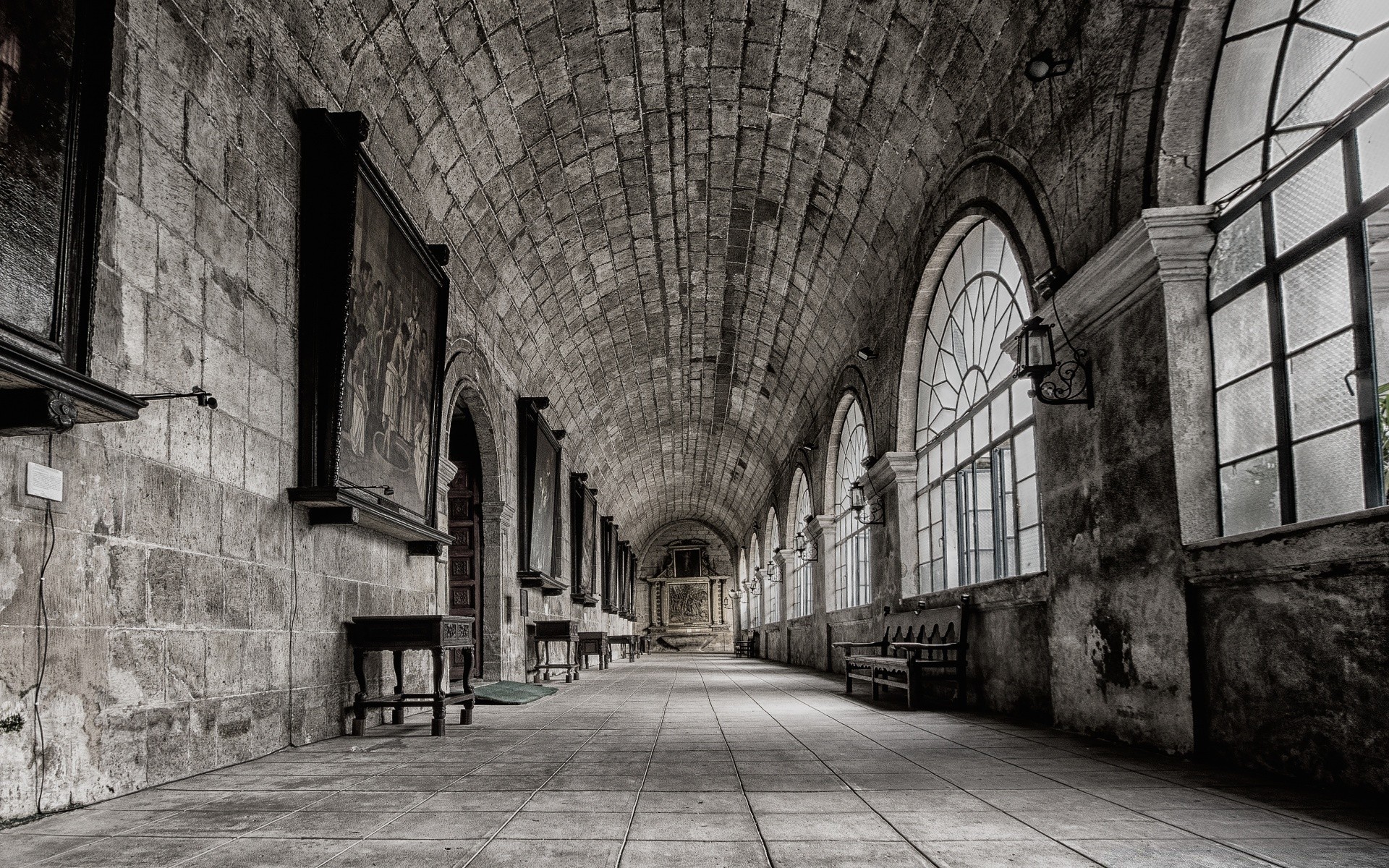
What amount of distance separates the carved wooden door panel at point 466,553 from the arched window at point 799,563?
8.43 m

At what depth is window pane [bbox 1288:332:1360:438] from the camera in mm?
4109

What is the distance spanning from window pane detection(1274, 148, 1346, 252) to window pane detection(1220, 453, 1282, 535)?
107 cm

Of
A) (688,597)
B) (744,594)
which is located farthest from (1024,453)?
(688,597)

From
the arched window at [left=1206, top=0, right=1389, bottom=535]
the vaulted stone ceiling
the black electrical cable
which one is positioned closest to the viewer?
the black electrical cable

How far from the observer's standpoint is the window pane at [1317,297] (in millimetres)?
4133

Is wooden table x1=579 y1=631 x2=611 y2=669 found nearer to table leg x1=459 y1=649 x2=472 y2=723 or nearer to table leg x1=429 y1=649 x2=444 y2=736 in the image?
table leg x1=459 y1=649 x2=472 y2=723

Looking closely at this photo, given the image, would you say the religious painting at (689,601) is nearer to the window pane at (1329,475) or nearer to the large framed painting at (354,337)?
the large framed painting at (354,337)

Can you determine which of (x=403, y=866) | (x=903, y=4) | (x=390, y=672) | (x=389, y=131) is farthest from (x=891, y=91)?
(x=403, y=866)

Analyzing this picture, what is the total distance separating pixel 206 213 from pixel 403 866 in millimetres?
3630

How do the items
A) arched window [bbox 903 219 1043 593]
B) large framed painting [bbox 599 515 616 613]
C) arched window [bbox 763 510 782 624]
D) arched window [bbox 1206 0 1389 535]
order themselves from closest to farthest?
1. arched window [bbox 1206 0 1389 535]
2. arched window [bbox 903 219 1043 593]
3. large framed painting [bbox 599 515 616 613]
4. arched window [bbox 763 510 782 624]

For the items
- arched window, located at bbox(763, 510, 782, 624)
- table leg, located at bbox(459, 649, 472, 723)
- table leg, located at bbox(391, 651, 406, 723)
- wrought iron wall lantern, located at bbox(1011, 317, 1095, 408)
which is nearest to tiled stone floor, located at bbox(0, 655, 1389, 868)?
table leg, located at bbox(391, 651, 406, 723)

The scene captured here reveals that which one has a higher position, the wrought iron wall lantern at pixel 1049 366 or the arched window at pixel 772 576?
the wrought iron wall lantern at pixel 1049 366

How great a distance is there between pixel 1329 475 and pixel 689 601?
122ft

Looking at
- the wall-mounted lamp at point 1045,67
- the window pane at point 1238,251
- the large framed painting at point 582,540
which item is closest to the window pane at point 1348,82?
the window pane at point 1238,251
